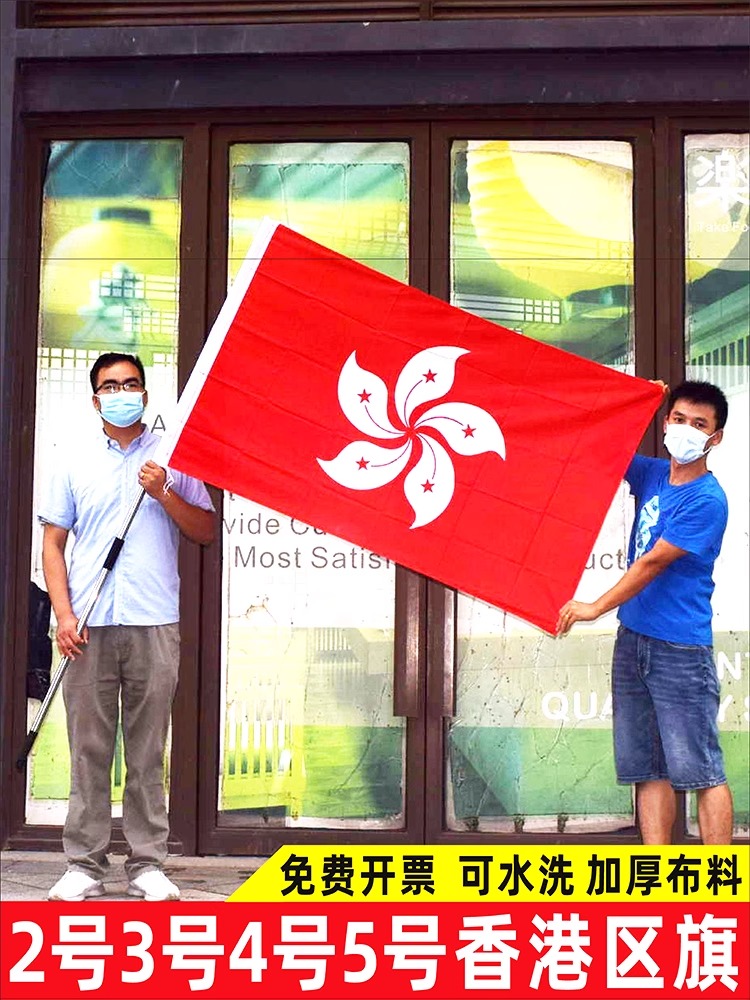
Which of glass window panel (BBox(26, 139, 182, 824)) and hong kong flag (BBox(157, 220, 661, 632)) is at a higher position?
glass window panel (BBox(26, 139, 182, 824))

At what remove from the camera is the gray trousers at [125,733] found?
6270 millimetres

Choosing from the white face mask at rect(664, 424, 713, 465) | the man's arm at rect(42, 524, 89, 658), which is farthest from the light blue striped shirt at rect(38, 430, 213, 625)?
the white face mask at rect(664, 424, 713, 465)

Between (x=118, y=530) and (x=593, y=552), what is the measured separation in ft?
8.66

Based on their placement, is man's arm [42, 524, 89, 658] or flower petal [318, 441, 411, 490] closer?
flower petal [318, 441, 411, 490]

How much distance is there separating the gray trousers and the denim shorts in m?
1.95

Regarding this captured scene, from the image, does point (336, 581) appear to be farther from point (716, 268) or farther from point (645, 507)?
point (716, 268)

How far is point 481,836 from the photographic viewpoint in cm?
750

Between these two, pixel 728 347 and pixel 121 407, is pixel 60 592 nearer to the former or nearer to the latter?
pixel 121 407

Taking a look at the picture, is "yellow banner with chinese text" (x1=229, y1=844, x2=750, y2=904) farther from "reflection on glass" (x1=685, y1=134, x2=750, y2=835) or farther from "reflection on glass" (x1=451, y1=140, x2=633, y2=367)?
"reflection on glass" (x1=451, y1=140, x2=633, y2=367)

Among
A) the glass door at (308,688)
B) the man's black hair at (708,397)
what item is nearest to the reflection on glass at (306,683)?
the glass door at (308,688)

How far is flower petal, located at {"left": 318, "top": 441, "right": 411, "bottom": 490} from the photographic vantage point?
604 centimetres

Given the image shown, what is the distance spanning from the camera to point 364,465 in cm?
606

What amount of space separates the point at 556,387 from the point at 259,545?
223cm

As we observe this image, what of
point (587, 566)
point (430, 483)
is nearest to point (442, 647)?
point (587, 566)
